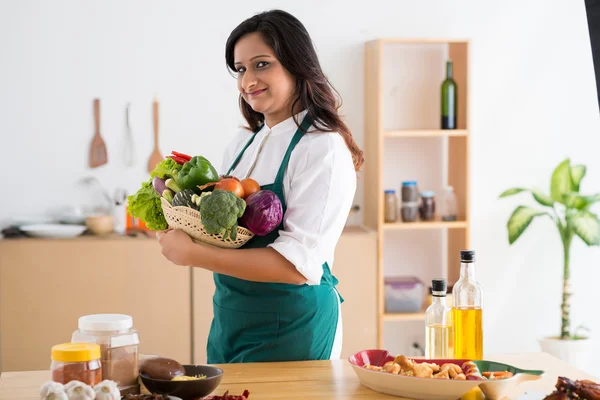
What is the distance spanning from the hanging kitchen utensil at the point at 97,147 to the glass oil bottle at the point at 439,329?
2.64m

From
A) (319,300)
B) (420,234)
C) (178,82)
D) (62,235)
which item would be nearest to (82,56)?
(178,82)

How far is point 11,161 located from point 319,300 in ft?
8.03

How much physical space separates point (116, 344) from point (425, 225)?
2.67 metres

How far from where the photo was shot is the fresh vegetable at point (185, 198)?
187cm

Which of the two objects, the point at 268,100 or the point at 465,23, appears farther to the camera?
the point at 465,23

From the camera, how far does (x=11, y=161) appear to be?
13.1 feet

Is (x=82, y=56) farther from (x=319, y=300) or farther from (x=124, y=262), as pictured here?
(x=319, y=300)

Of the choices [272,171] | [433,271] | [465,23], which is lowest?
[433,271]

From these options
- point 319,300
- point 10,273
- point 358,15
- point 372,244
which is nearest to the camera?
point 319,300

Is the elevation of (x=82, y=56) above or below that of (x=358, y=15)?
below

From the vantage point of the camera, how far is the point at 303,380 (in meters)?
1.78

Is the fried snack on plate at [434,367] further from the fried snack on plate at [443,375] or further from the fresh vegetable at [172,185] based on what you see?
the fresh vegetable at [172,185]

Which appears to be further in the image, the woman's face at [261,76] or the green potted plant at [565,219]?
the green potted plant at [565,219]

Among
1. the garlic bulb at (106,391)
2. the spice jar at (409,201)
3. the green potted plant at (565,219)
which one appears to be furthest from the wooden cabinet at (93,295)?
the garlic bulb at (106,391)
